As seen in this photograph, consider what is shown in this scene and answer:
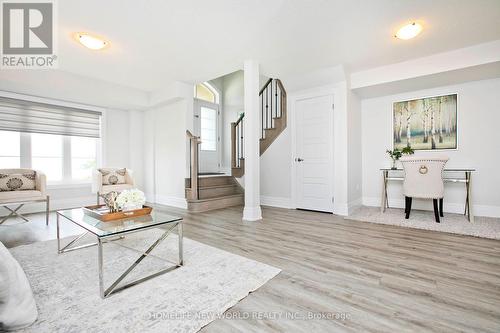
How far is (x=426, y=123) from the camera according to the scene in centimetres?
426

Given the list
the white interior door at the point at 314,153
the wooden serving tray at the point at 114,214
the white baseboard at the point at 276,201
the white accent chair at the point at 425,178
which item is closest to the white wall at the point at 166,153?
the white baseboard at the point at 276,201

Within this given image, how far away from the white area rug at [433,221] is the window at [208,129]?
425 cm

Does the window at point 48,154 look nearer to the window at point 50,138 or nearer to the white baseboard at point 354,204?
the window at point 50,138

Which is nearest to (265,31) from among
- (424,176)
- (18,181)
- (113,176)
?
(424,176)

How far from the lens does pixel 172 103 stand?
5.32 meters

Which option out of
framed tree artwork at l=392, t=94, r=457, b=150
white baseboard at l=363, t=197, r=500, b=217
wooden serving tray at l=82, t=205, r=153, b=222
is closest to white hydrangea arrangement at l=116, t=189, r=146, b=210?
wooden serving tray at l=82, t=205, r=153, b=222

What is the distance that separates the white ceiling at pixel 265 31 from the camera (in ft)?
8.18

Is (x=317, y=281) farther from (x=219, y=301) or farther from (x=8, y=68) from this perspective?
(x=8, y=68)

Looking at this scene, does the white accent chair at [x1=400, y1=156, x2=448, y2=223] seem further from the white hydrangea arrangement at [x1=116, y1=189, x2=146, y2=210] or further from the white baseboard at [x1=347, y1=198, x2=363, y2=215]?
the white hydrangea arrangement at [x1=116, y1=189, x2=146, y2=210]

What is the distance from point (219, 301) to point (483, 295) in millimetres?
1765

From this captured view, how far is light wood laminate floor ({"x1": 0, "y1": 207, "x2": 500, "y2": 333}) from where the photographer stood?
129 cm

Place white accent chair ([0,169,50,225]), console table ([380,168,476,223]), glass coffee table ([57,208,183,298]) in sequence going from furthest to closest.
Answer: console table ([380,168,476,223]) → white accent chair ([0,169,50,225]) → glass coffee table ([57,208,183,298])

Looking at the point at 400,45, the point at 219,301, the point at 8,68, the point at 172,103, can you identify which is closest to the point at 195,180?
the point at 172,103

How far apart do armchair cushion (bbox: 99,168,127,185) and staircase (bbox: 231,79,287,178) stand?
7.67 ft
